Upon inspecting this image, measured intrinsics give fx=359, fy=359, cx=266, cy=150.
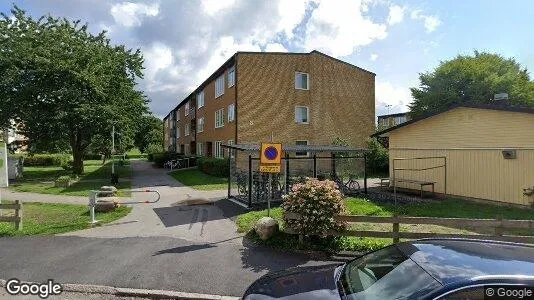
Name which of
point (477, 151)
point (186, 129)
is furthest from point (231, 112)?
point (186, 129)

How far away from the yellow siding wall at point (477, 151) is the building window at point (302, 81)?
11.5 meters

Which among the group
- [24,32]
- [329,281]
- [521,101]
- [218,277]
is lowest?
[218,277]

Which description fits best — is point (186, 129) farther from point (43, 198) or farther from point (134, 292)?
point (134, 292)

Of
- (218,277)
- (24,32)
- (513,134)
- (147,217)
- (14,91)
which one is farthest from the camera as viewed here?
(24,32)

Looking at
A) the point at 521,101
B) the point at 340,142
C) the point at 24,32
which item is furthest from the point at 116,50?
the point at 521,101

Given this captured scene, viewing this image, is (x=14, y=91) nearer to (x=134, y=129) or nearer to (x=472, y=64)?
(x=134, y=129)

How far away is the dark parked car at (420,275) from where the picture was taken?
9.59ft

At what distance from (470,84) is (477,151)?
20188 mm

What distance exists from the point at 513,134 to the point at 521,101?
21.9m

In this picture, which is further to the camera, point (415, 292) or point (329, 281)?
point (329, 281)

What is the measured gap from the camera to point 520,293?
279 centimetres

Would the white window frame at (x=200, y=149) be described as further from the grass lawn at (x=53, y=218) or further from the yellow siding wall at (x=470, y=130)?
the yellow siding wall at (x=470, y=130)

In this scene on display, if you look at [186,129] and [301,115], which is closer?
[301,115]

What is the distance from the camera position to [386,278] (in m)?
3.62
